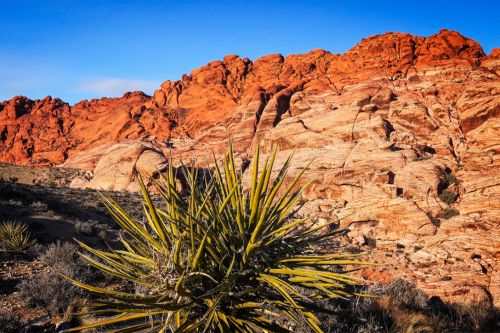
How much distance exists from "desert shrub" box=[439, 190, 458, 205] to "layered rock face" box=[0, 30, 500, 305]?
0.12 metres

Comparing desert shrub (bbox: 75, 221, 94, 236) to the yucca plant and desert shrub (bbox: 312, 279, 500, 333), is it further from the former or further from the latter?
the yucca plant

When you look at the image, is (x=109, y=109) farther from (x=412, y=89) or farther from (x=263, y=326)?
(x=263, y=326)

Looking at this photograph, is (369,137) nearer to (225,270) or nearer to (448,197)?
(448,197)

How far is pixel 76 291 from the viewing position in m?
6.16

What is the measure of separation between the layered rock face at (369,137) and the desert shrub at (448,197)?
12 cm

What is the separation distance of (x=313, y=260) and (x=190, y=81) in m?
68.3

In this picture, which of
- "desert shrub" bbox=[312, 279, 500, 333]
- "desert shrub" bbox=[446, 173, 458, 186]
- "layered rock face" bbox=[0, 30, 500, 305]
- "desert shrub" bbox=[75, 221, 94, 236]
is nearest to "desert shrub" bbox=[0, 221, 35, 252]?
"desert shrub" bbox=[75, 221, 94, 236]

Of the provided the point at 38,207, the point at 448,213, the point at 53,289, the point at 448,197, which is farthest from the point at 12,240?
the point at 448,197

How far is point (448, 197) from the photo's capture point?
855 inches

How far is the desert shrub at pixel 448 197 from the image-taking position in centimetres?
2155

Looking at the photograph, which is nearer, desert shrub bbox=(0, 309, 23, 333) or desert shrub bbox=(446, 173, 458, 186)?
desert shrub bbox=(0, 309, 23, 333)

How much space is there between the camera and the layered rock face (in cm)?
1680

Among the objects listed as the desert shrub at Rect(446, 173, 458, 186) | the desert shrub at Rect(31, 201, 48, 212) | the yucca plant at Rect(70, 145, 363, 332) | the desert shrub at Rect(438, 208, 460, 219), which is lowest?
the desert shrub at Rect(438, 208, 460, 219)

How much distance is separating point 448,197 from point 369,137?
1000cm
